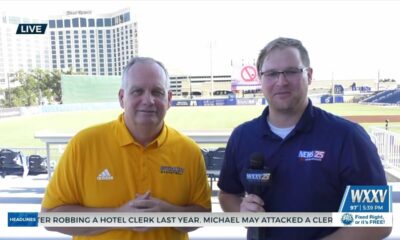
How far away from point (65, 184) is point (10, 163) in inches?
158

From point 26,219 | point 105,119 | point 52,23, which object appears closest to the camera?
point 26,219

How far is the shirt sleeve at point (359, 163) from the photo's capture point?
1.29m

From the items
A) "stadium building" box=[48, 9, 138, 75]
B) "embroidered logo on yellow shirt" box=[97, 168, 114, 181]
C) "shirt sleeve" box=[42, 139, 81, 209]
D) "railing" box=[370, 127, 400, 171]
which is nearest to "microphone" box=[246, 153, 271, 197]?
"embroidered logo on yellow shirt" box=[97, 168, 114, 181]

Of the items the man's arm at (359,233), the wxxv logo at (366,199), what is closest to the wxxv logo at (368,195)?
the wxxv logo at (366,199)

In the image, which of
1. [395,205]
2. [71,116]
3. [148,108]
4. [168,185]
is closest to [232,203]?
[168,185]

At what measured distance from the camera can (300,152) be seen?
1369mm

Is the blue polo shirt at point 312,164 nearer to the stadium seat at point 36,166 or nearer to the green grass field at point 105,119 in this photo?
the stadium seat at point 36,166

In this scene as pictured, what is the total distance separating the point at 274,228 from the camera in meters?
1.41

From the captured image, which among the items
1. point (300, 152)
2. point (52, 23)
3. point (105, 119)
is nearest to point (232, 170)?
point (300, 152)

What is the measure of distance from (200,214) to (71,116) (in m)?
21.4

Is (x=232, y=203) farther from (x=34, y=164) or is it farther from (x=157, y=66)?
(x=34, y=164)

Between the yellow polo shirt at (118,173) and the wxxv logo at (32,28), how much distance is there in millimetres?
1061

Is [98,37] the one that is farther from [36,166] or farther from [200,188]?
[36,166]

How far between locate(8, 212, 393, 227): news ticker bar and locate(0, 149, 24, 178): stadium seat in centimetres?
374
